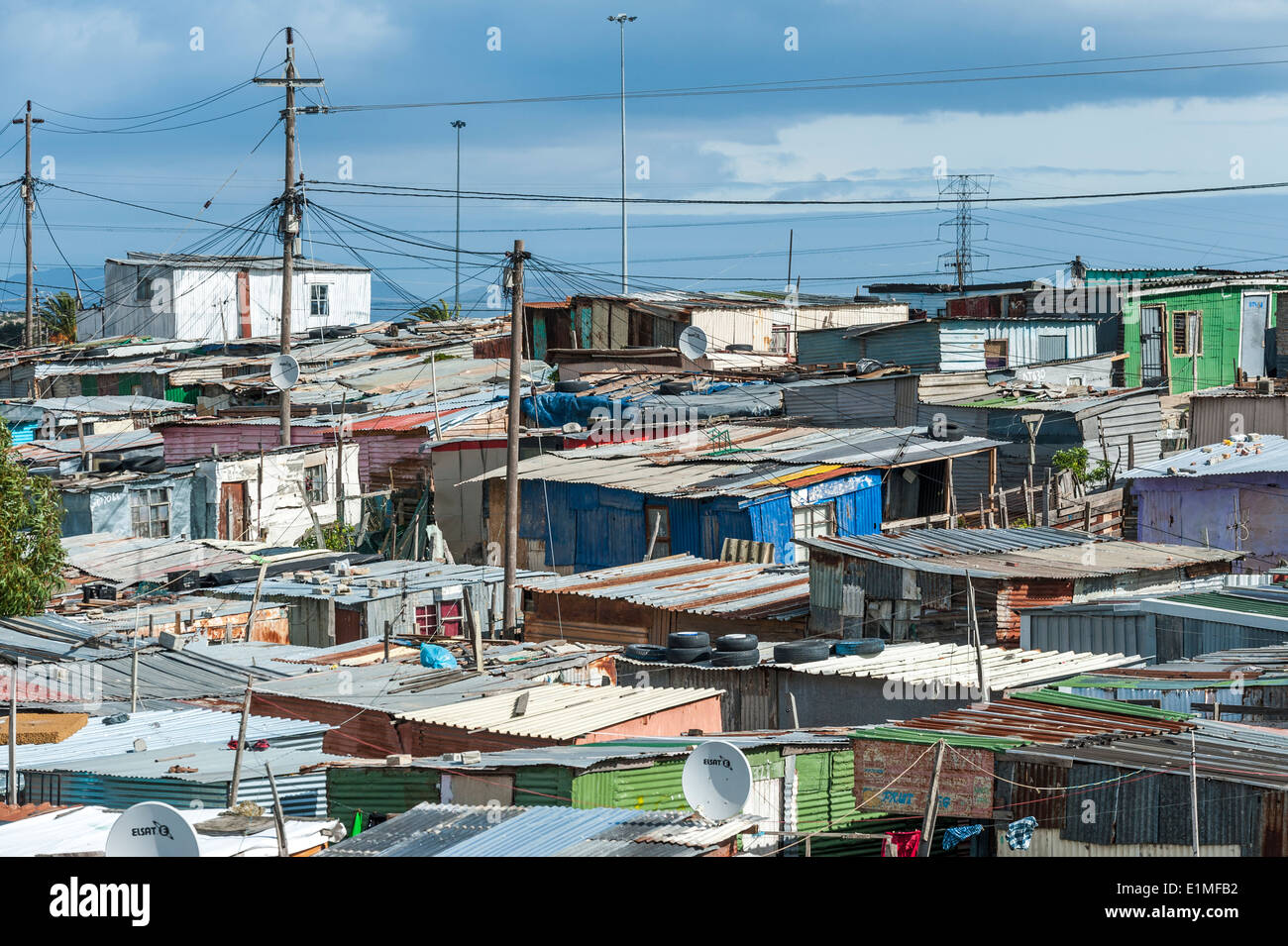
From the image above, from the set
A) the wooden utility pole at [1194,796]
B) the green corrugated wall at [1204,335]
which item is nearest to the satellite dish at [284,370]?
the wooden utility pole at [1194,796]

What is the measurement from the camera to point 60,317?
72.3 m

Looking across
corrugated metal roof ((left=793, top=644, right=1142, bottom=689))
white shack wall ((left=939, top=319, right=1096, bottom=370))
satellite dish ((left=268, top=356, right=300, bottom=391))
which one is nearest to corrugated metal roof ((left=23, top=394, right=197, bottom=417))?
satellite dish ((left=268, top=356, right=300, bottom=391))

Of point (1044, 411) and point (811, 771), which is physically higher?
point (1044, 411)

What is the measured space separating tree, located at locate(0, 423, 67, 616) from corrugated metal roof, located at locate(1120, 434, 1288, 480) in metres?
18.7

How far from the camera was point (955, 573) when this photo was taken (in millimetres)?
19406

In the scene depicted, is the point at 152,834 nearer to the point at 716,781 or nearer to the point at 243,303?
the point at 716,781

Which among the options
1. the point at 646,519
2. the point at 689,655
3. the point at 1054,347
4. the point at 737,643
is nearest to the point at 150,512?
the point at 646,519

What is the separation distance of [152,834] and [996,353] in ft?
114

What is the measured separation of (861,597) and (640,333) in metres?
26.9
